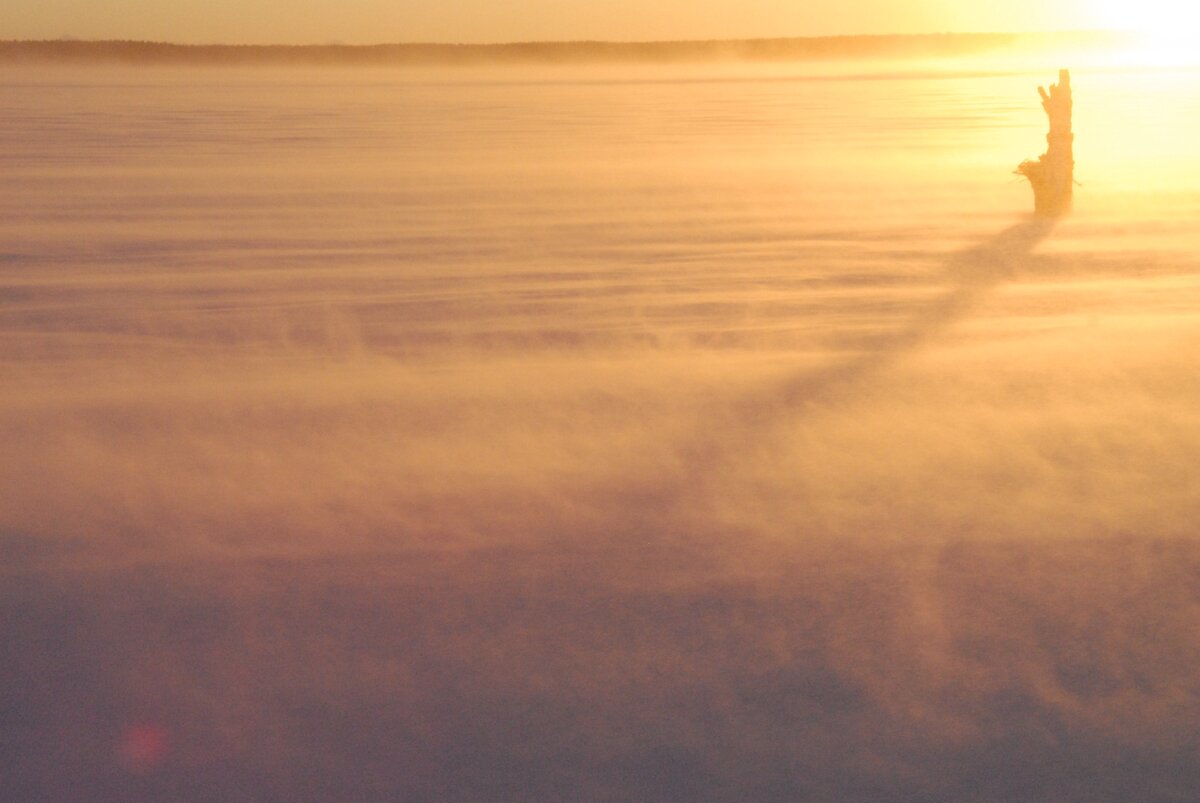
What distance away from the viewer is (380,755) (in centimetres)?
315

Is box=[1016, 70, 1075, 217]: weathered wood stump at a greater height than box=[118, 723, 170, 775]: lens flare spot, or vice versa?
box=[1016, 70, 1075, 217]: weathered wood stump

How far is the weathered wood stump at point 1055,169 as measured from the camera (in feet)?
41.8

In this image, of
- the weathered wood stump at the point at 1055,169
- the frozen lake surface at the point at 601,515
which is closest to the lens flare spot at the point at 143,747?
the frozen lake surface at the point at 601,515

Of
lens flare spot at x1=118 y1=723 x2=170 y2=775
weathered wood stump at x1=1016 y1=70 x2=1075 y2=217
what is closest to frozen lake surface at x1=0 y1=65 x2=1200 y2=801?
lens flare spot at x1=118 y1=723 x2=170 y2=775

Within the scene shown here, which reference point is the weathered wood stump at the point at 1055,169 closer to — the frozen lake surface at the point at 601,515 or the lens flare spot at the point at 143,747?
the frozen lake surface at the point at 601,515

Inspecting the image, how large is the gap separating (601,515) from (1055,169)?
30.5 feet

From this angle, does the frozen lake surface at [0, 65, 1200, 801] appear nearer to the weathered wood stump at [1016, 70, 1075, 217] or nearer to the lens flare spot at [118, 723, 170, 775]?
the lens flare spot at [118, 723, 170, 775]

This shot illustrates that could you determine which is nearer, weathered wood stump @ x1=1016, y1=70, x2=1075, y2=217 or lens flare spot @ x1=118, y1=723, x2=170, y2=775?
lens flare spot @ x1=118, y1=723, x2=170, y2=775

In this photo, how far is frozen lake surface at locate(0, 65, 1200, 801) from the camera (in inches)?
126

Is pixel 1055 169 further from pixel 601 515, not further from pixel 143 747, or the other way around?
pixel 143 747

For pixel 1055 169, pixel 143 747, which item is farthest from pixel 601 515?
pixel 1055 169

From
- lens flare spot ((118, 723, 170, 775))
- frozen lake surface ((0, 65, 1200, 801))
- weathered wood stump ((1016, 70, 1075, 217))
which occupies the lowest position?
lens flare spot ((118, 723, 170, 775))

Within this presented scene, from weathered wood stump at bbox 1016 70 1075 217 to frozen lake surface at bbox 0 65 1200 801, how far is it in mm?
1277

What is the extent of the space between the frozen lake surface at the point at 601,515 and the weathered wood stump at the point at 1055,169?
1277 mm
